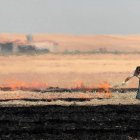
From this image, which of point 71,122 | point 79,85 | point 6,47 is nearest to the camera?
point 71,122

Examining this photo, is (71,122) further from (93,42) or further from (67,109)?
(93,42)

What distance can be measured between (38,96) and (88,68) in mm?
28700

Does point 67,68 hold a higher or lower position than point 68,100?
lower

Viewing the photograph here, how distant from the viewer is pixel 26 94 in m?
35.9

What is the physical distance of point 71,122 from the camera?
22.0 metres

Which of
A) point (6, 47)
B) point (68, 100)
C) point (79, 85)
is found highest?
point (68, 100)

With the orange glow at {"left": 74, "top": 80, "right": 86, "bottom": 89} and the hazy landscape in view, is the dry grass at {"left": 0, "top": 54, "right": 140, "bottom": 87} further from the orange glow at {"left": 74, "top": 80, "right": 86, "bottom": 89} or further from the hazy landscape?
the orange glow at {"left": 74, "top": 80, "right": 86, "bottom": 89}

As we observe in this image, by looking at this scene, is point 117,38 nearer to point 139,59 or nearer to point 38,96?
point 139,59

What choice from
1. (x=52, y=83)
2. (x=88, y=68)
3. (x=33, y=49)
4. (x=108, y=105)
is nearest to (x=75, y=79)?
(x=52, y=83)

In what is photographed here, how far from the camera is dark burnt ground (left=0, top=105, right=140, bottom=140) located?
61.9ft

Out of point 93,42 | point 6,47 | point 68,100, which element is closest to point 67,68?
point 68,100

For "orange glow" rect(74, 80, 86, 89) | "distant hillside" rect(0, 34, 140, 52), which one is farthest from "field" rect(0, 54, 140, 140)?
"distant hillside" rect(0, 34, 140, 52)

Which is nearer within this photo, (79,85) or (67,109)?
(67,109)

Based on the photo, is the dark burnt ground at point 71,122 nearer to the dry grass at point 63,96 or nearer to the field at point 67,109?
the field at point 67,109
